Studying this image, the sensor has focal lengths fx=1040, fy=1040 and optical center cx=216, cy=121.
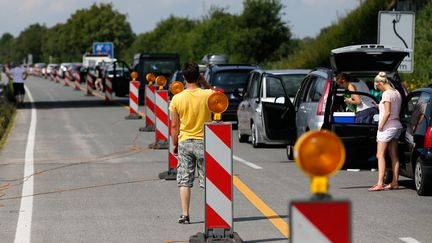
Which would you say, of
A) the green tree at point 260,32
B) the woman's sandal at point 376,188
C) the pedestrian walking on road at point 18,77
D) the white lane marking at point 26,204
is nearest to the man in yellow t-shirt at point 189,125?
the white lane marking at point 26,204

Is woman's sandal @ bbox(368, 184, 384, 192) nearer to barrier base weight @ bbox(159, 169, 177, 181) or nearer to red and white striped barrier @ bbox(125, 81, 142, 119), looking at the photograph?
barrier base weight @ bbox(159, 169, 177, 181)

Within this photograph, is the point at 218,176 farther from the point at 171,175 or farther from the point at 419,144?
the point at 171,175

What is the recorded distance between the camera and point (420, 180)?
1273 cm

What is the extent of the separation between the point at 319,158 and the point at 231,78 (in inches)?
834

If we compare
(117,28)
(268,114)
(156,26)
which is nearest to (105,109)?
(268,114)

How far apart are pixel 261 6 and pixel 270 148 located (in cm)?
4164

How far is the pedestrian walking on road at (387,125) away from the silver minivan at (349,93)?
87 cm

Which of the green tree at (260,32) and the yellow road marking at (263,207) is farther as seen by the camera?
the green tree at (260,32)

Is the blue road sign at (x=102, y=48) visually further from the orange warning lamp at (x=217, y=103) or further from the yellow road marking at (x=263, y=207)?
the orange warning lamp at (x=217, y=103)

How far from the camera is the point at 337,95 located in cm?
1519

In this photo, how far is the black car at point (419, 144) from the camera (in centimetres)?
1255

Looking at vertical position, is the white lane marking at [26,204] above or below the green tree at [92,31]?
below

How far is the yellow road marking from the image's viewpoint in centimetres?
1031

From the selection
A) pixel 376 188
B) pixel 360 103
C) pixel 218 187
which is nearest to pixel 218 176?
pixel 218 187
